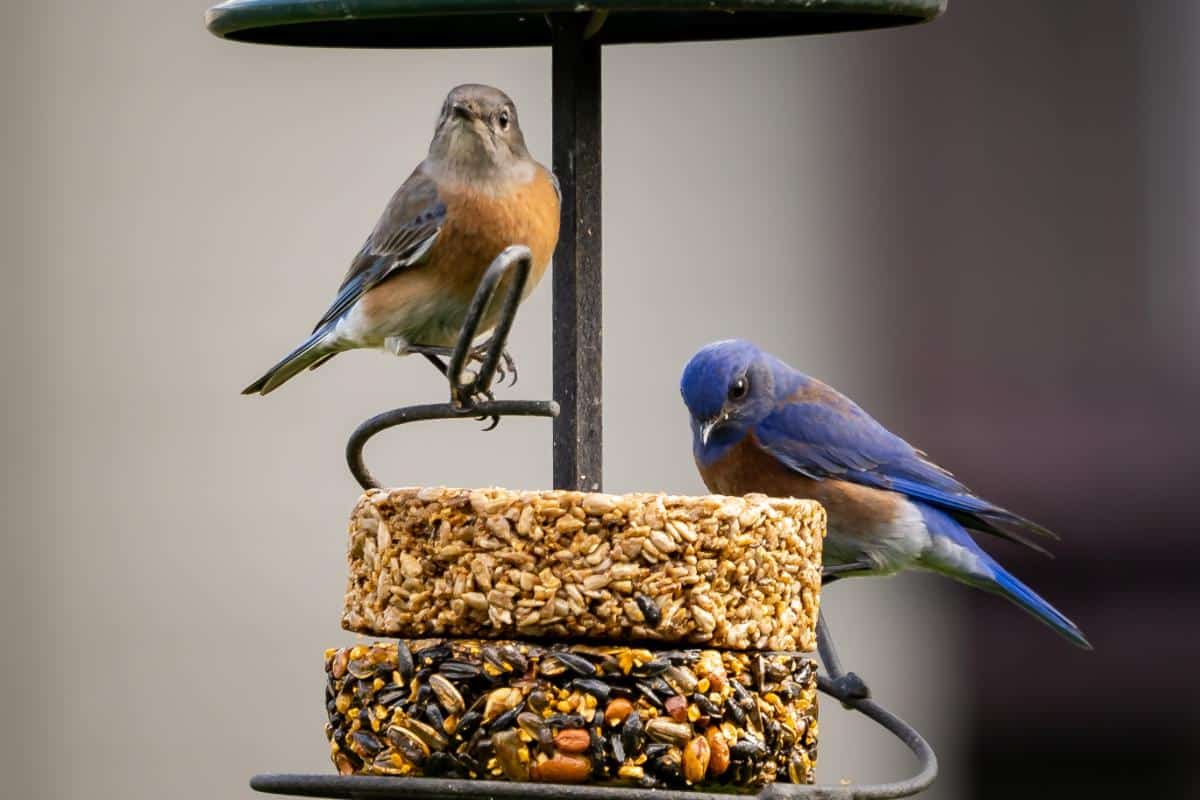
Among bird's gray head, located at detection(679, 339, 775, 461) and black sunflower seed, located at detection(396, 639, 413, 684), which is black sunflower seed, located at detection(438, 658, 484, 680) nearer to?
black sunflower seed, located at detection(396, 639, 413, 684)

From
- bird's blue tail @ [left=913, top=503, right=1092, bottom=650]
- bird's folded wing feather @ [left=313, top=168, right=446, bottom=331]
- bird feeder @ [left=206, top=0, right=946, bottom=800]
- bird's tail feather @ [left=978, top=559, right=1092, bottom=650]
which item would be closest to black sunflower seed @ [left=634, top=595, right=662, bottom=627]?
bird feeder @ [left=206, top=0, right=946, bottom=800]

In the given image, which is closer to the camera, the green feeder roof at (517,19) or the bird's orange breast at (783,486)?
the green feeder roof at (517,19)

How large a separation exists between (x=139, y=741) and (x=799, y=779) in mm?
4643

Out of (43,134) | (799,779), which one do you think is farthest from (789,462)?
(43,134)

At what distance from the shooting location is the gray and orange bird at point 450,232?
3.22 metres

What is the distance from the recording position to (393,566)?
285 cm

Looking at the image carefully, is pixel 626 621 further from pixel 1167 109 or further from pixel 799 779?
pixel 1167 109

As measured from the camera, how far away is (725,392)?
4336 mm

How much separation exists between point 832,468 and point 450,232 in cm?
141

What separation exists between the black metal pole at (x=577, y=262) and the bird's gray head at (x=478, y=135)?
189mm

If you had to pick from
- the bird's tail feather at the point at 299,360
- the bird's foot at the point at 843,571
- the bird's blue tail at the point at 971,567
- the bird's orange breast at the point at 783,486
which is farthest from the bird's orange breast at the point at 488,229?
the bird's blue tail at the point at 971,567

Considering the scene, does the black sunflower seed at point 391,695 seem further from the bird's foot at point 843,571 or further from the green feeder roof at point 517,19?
the bird's foot at point 843,571

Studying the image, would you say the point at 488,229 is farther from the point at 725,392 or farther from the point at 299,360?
the point at 725,392

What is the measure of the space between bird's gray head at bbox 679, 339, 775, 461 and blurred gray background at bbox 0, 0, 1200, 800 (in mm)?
2019
